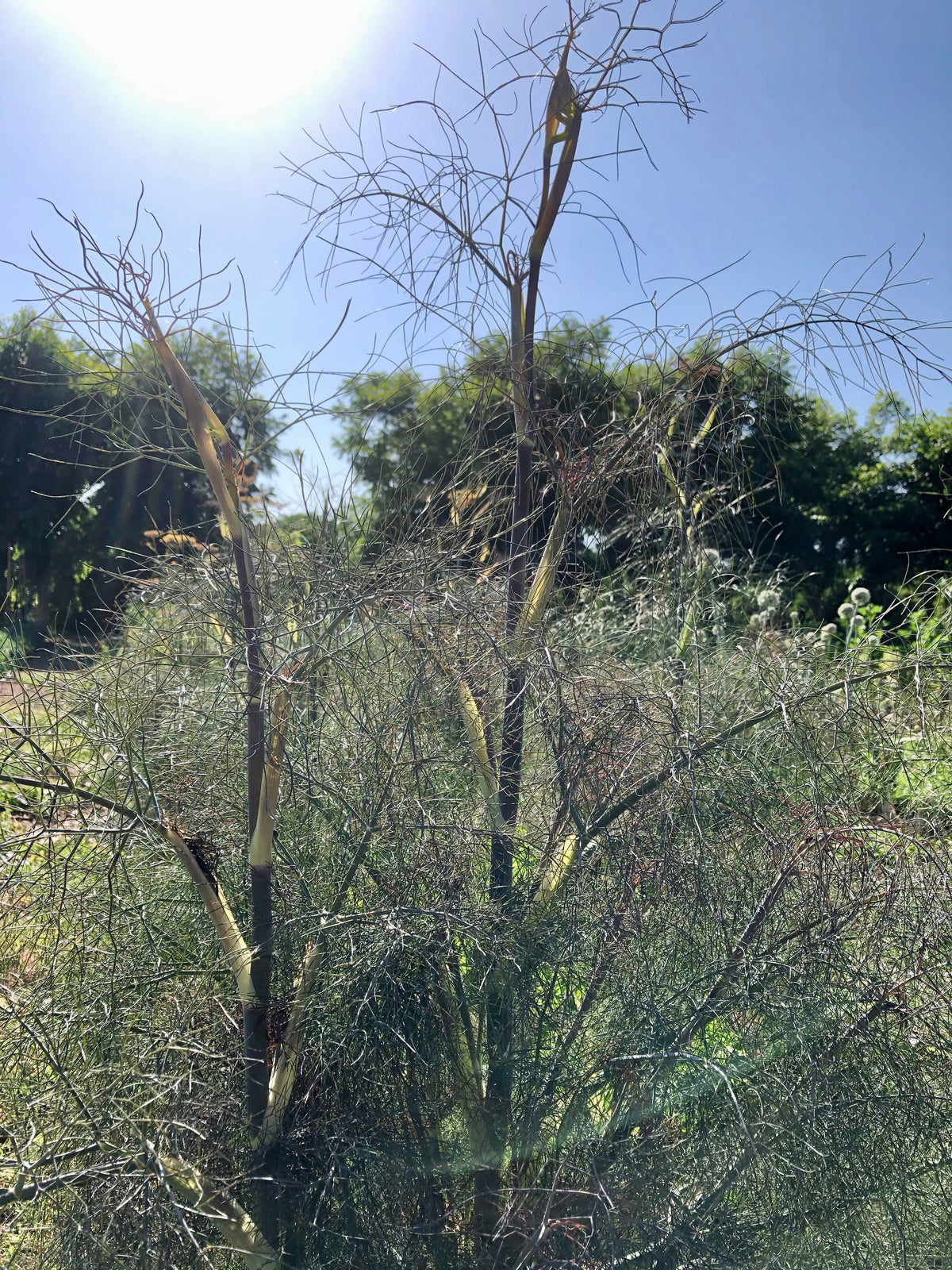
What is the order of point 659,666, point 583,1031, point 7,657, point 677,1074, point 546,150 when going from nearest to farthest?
point 677,1074 → point 583,1031 → point 7,657 → point 546,150 → point 659,666

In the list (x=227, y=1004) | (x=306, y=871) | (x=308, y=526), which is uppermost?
(x=308, y=526)

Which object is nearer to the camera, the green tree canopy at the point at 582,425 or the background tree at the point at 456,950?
the background tree at the point at 456,950

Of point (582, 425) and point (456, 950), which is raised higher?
point (582, 425)

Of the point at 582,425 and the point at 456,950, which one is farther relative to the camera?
the point at 582,425

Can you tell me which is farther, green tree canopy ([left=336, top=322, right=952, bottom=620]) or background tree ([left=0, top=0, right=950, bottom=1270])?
green tree canopy ([left=336, top=322, right=952, bottom=620])

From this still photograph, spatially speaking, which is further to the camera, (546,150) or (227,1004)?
(546,150)

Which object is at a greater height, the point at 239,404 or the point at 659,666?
the point at 239,404

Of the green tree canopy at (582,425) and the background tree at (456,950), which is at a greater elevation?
the green tree canopy at (582,425)

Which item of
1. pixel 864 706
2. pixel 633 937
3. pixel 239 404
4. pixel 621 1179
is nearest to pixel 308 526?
pixel 239 404

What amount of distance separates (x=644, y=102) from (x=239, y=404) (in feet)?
3.33

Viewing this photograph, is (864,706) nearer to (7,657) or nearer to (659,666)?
(659,666)

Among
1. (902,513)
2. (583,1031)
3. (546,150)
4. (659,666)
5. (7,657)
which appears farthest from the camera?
(902,513)

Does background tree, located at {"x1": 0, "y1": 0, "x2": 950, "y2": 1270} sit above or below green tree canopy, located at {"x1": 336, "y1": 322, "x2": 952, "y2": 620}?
below

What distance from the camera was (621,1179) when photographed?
1526mm
